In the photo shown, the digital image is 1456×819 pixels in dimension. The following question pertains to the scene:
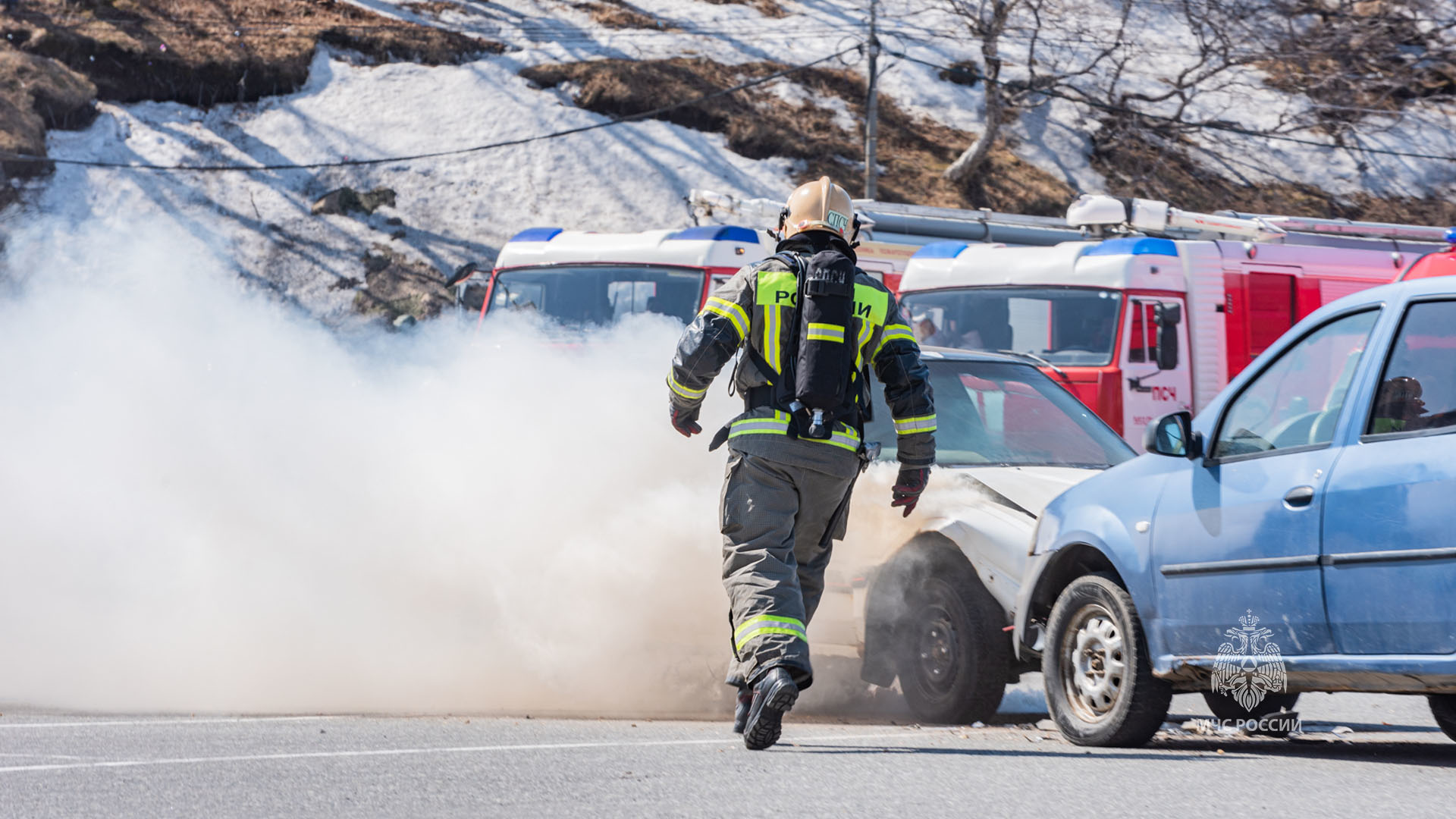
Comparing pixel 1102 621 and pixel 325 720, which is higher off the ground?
pixel 1102 621

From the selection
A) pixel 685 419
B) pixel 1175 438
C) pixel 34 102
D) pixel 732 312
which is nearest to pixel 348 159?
pixel 34 102

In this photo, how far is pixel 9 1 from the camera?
3372cm

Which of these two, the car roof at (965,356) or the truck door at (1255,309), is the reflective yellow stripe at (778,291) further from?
the truck door at (1255,309)

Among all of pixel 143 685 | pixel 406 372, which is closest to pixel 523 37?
pixel 406 372

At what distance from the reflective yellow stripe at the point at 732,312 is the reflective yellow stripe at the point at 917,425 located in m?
0.66

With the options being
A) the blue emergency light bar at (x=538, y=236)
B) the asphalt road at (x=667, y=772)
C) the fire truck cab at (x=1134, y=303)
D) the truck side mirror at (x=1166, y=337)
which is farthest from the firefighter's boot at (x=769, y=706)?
the blue emergency light bar at (x=538, y=236)

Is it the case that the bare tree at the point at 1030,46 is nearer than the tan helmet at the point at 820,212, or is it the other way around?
the tan helmet at the point at 820,212

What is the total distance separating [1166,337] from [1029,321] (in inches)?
45.7

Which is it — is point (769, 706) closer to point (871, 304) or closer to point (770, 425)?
point (770, 425)

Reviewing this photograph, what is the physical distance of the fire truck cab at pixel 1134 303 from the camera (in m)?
12.9

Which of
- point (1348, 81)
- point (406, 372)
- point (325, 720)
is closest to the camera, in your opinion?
point (325, 720)

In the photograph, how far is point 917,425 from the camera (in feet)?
17.8

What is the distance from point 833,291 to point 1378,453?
5.97ft

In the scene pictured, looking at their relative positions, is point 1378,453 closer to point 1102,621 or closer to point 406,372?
point 1102,621
